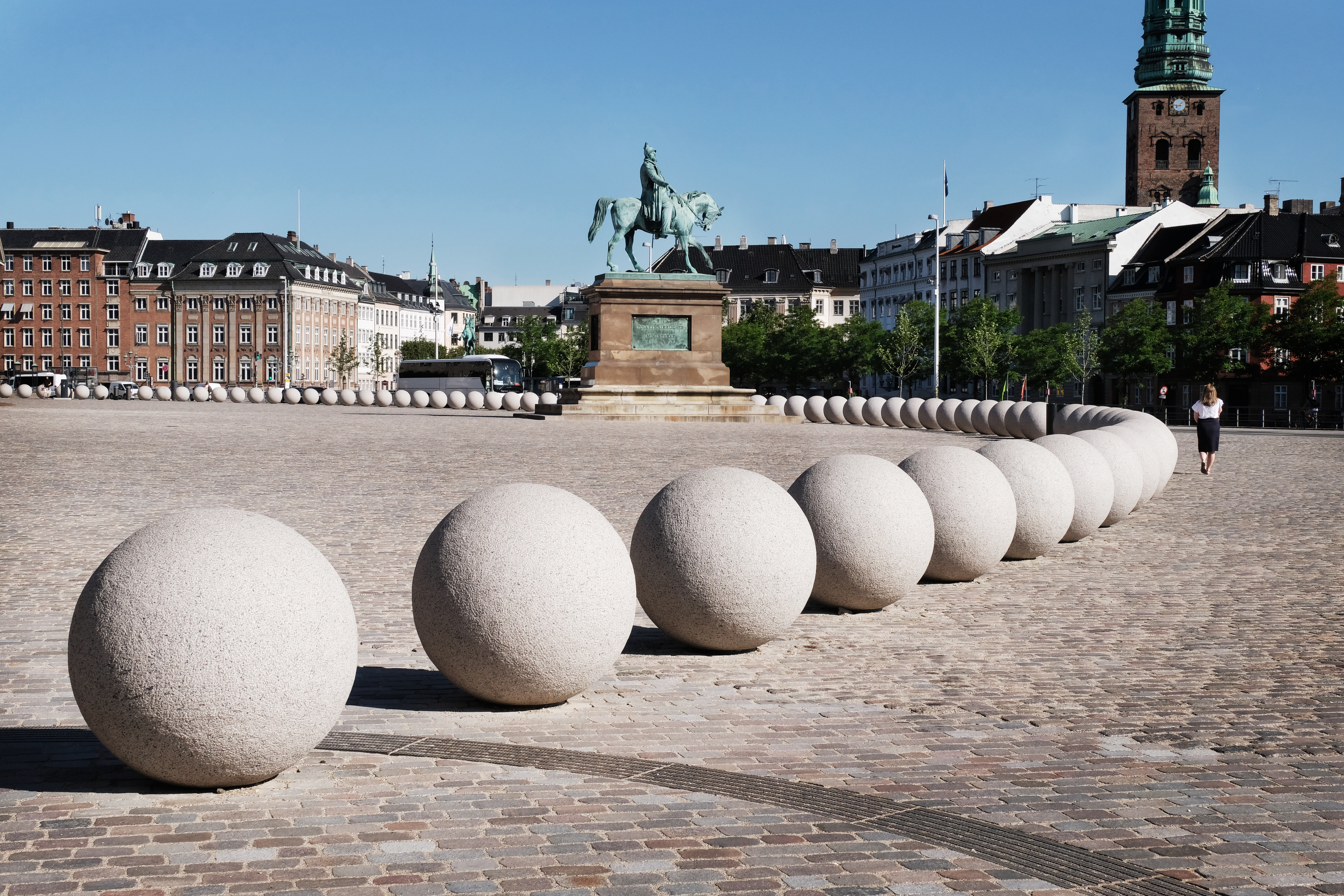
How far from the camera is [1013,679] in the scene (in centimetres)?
873

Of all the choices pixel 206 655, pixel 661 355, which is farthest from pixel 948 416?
pixel 206 655

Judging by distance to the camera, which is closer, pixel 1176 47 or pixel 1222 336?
pixel 1222 336

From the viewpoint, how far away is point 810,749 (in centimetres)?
705

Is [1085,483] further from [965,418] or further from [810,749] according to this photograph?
[965,418]

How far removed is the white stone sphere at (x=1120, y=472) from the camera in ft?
54.8

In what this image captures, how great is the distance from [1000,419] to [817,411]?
9.90 m

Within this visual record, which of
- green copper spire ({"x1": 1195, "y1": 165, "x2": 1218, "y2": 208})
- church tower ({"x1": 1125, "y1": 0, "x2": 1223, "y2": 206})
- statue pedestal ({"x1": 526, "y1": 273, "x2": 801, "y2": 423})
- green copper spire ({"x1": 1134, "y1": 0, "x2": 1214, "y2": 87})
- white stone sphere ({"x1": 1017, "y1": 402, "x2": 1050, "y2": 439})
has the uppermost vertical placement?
green copper spire ({"x1": 1134, "y1": 0, "x2": 1214, "y2": 87})

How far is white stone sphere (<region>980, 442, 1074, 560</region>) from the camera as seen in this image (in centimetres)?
1356

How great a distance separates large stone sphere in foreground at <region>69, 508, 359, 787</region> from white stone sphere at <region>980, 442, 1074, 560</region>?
330 inches

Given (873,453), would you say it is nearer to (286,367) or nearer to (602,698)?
(602,698)

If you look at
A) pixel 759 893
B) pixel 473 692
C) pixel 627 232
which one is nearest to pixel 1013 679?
pixel 473 692

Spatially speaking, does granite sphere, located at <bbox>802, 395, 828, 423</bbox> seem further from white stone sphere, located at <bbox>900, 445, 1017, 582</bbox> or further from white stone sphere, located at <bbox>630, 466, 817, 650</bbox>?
white stone sphere, located at <bbox>630, 466, 817, 650</bbox>

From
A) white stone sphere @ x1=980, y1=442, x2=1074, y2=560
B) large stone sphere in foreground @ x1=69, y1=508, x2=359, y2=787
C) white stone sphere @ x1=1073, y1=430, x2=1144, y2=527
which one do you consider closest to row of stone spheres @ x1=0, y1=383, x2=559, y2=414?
white stone sphere @ x1=1073, y1=430, x2=1144, y2=527

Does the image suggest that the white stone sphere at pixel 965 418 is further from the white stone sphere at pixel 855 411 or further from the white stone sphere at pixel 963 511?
the white stone sphere at pixel 963 511
